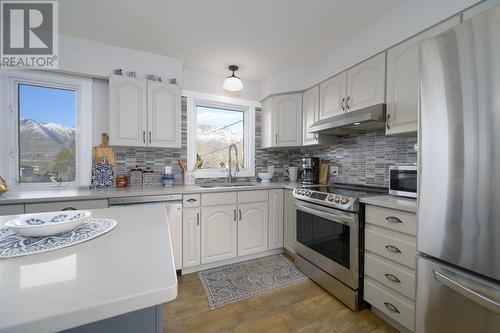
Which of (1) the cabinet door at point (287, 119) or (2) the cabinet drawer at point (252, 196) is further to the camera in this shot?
(1) the cabinet door at point (287, 119)

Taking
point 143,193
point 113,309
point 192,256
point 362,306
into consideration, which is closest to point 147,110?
point 143,193

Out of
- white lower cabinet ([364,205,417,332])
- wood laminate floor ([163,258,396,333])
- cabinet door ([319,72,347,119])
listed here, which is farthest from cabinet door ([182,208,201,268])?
cabinet door ([319,72,347,119])

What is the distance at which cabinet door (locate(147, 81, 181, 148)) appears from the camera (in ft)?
7.36

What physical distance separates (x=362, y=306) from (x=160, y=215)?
5.54 feet

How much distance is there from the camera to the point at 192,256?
6.96 feet

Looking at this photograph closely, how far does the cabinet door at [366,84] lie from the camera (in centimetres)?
174

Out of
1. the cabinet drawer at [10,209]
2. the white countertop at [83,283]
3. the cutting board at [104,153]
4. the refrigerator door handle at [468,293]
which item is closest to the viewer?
the white countertop at [83,283]

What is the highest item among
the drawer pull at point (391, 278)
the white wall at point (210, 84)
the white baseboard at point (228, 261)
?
the white wall at point (210, 84)

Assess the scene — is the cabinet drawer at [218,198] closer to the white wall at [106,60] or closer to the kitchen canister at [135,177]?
the kitchen canister at [135,177]

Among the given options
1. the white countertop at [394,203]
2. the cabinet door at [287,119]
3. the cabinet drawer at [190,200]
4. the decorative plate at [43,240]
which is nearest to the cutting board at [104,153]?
the cabinet drawer at [190,200]

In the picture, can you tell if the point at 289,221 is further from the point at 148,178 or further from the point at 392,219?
the point at 148,178

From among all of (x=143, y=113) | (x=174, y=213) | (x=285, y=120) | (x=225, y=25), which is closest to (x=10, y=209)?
(x=174, y=213)

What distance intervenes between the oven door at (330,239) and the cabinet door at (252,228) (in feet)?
1.36

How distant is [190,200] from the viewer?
83.0 inches
